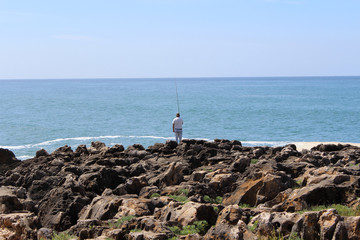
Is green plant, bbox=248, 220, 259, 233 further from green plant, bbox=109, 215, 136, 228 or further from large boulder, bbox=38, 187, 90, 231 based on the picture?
large boulder, bbox=38, 187, 90, 231

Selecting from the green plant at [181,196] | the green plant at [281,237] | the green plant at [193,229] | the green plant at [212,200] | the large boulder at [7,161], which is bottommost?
the large boulder at [7,161]

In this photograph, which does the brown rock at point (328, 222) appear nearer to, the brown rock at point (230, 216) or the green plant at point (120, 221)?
the brown rock at point (230, 216)

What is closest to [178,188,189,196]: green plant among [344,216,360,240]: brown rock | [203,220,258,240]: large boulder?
[203,220,258,240]: large boulder

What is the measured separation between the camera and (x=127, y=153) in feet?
87.4

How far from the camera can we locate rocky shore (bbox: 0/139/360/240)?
448 inches

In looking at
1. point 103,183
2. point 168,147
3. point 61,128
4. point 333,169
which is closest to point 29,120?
point 61,128

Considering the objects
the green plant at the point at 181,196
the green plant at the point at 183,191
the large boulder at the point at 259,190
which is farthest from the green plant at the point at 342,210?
the green plant at the point at 183,191

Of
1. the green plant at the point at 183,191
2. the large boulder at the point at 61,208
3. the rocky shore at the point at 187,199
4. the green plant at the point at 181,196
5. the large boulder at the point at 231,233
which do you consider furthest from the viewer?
the green plant at the point at 183,191

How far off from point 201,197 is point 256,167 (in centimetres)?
424

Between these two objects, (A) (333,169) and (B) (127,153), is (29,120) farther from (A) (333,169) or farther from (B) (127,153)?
(A) (333,169)

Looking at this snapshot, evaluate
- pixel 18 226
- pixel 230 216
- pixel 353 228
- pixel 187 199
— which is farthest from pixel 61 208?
pixel 353 228

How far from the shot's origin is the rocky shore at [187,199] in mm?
11367

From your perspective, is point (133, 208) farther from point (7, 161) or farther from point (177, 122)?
point (177, 122)

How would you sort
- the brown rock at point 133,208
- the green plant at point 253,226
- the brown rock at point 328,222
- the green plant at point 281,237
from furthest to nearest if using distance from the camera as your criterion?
the brown rock at point 133,208 < the green plant at point 253,226 < the green plant at point 281,237 < the brown rock at point 328,222
